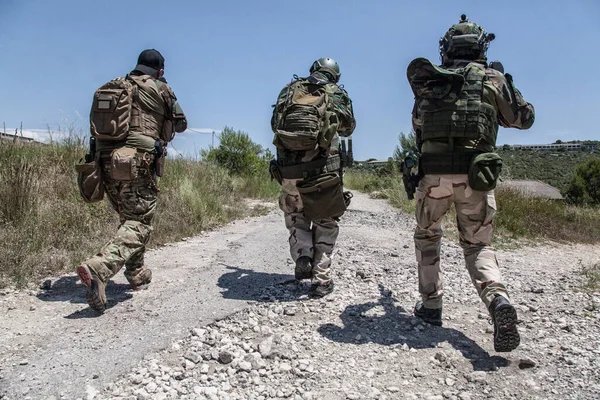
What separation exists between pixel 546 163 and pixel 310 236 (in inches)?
1973

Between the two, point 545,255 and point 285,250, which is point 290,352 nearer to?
point 285,250

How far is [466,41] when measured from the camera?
322cm

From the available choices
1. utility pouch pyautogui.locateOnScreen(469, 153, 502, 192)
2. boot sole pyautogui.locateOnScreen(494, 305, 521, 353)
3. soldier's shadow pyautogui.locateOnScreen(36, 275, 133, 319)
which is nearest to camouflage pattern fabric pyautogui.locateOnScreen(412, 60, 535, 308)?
utility pouch pyautogui.locateOnScreen(469, 153, 502, 192)

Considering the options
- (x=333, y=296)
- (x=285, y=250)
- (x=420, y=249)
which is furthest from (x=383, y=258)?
(x=420, y=249)

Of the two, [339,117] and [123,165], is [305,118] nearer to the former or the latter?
[339,117]

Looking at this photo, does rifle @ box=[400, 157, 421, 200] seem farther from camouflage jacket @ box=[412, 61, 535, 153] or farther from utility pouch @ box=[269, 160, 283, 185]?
utility pouch @ box=[269, 160, 283, 185]

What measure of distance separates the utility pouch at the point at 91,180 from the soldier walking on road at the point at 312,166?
4.78 feet

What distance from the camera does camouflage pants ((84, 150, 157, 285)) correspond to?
11.7 ft

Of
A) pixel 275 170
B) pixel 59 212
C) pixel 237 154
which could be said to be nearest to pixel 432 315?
pixel 275 170

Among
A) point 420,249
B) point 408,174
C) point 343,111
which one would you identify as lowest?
point 420,249

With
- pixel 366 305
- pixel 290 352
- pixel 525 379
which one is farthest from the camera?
pixel 366 305

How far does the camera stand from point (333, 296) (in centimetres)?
382

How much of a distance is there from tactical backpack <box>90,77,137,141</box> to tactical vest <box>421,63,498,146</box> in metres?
2.39

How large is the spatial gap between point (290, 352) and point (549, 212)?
9.22 m
